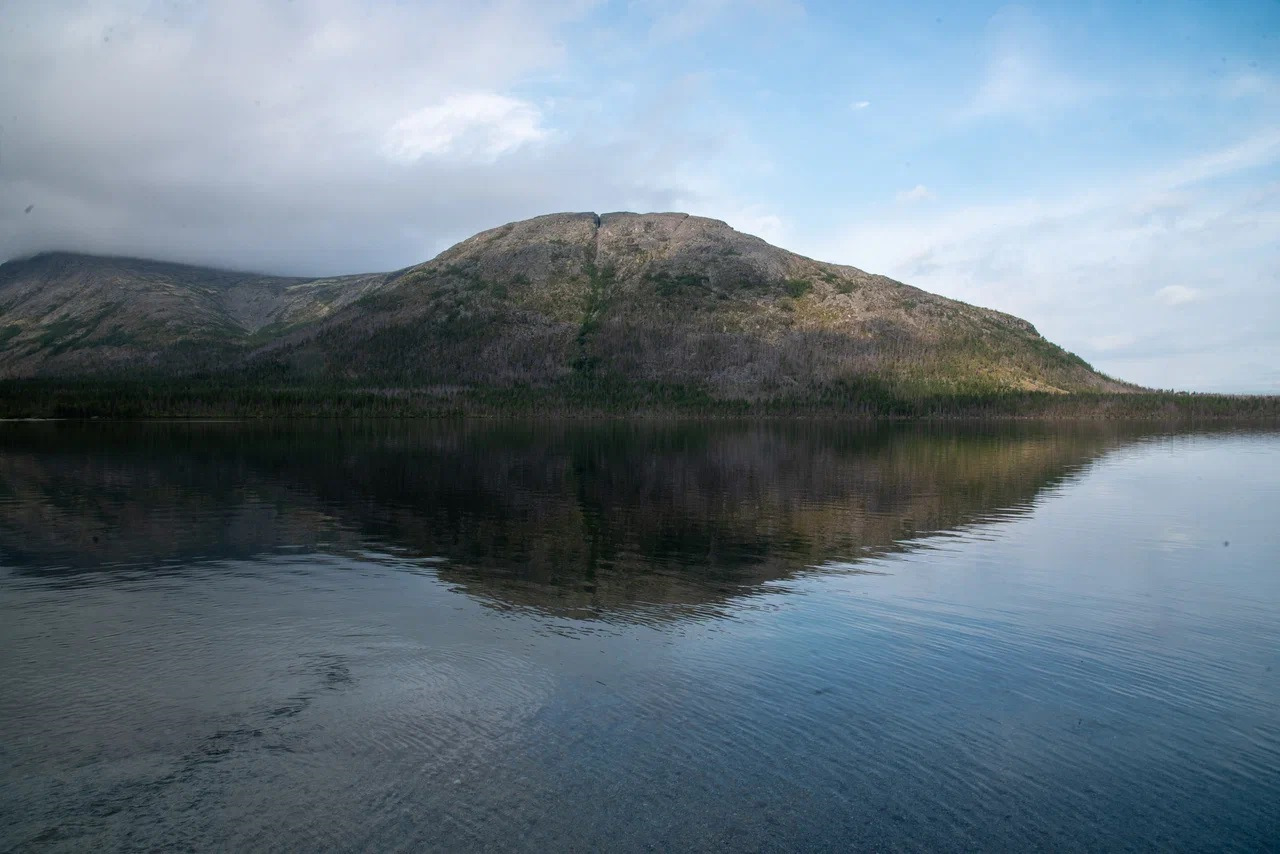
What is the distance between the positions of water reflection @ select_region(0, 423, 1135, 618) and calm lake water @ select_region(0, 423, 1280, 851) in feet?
1.09

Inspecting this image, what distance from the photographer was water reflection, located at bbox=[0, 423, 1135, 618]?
29.1 metres

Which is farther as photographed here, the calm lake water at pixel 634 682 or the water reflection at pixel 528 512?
the water reflection at pixel 528 512

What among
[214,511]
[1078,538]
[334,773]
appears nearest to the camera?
[334,773]

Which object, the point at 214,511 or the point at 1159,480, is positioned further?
the point at 1159,480

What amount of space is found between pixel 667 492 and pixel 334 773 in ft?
132

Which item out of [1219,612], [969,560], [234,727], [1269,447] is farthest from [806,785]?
[1269,447]

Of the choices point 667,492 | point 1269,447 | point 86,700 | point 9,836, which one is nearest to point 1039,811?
point 9,836

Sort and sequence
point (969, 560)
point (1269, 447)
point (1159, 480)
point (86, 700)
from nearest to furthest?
1. point (86, 700)
2. point (969, 560)
3. point (1159, 480)
4. point (1269, 447)

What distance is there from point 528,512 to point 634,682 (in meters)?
26.6

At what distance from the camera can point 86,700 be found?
659 inches

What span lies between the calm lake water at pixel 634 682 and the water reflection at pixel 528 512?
33 centimetres

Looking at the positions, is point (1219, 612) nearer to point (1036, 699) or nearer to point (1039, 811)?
point (1036, 699)

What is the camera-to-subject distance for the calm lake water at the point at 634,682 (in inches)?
493

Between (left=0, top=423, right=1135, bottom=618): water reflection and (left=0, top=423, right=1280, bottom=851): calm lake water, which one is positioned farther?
(left=0, top=423, right=1135, bottom=618): water reflection
